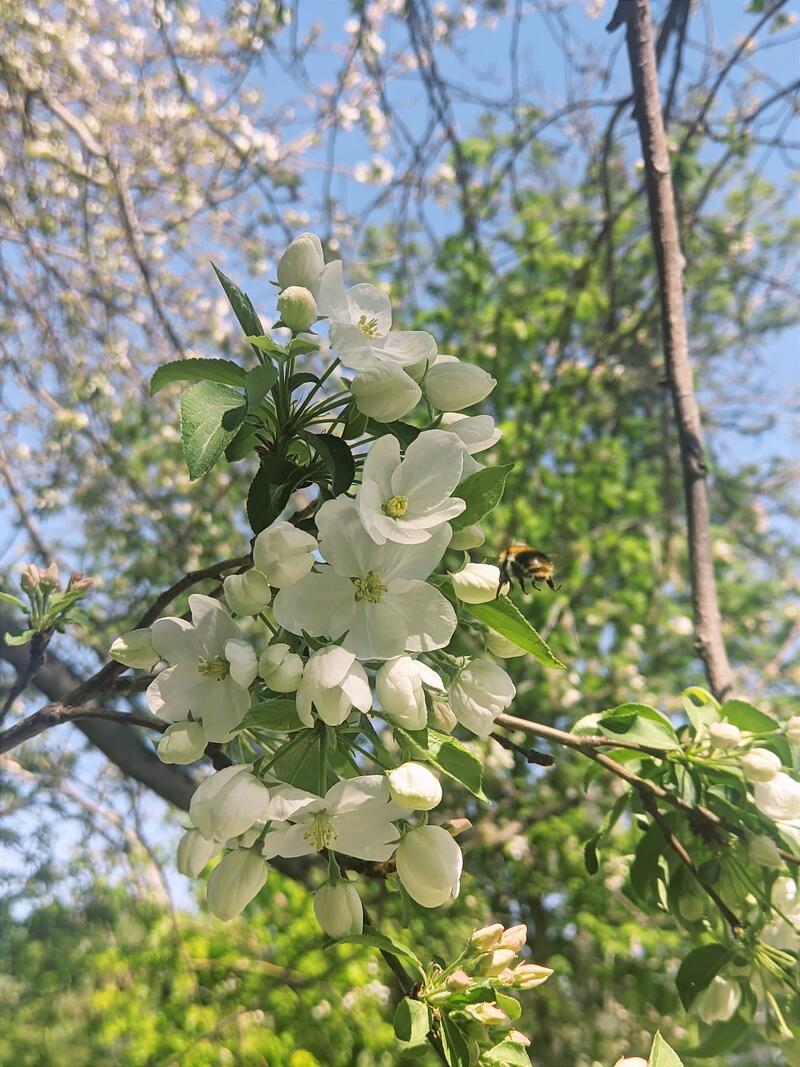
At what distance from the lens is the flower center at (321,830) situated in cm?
65

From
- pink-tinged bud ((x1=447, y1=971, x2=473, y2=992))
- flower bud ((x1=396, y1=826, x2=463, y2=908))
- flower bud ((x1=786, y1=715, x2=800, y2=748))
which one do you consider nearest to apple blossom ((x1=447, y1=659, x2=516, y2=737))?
flower bud ((x1=396, y1=826, x2=463, y2=908))

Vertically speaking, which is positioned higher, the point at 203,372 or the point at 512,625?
the point at 203,372

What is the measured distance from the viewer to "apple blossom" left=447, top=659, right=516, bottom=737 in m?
0.73

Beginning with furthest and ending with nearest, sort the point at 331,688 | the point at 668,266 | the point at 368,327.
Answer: the point at 668,266 < the point at 368,327 < the point at 331,688

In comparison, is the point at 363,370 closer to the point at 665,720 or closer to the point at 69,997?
the point at 665,720

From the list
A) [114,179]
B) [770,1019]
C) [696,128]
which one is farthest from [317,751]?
[114,179]

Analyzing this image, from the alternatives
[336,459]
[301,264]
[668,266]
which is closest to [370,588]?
[336,459]

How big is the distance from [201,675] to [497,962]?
1.22 ft

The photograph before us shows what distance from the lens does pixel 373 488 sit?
649 millimetres

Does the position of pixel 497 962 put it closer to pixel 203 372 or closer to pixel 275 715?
pixel 275 715

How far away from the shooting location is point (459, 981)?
27.2 inches

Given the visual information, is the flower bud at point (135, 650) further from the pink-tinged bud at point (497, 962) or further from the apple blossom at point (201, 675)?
the pink-tinged bud at point (497, 962)

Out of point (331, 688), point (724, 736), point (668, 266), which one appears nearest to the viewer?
point (331, 688)

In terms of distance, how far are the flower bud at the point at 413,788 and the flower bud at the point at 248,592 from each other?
176 millimetres
